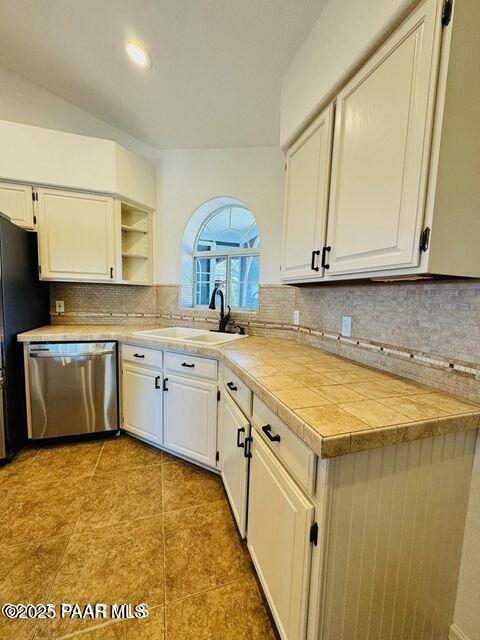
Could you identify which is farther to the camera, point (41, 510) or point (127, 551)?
point (41, 510)

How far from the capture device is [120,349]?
2312 mm

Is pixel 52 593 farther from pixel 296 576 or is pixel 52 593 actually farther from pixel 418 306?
pixel 418 306

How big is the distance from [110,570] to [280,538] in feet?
2.91

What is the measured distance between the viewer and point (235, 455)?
1446 mm

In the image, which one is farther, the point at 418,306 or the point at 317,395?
the point at 418,306

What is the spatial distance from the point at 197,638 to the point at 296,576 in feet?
1.78

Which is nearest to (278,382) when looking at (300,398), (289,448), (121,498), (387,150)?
(300,398)

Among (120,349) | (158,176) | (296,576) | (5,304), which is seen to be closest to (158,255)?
(158,176)

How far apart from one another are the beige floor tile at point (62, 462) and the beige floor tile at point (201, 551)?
0.84 metres

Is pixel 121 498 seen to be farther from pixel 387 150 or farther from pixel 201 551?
pixel 387 150

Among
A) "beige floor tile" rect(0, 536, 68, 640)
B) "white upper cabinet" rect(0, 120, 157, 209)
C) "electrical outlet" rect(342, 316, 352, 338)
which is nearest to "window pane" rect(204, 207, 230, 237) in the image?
"white upper cabinet" rect(0, 120, 157, 209)

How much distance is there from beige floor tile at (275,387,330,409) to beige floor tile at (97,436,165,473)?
157cm

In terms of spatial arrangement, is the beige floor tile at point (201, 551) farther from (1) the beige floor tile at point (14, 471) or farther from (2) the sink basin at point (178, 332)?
(2) the sink basin at point (178, 332)

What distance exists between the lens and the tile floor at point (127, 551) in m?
1.07
